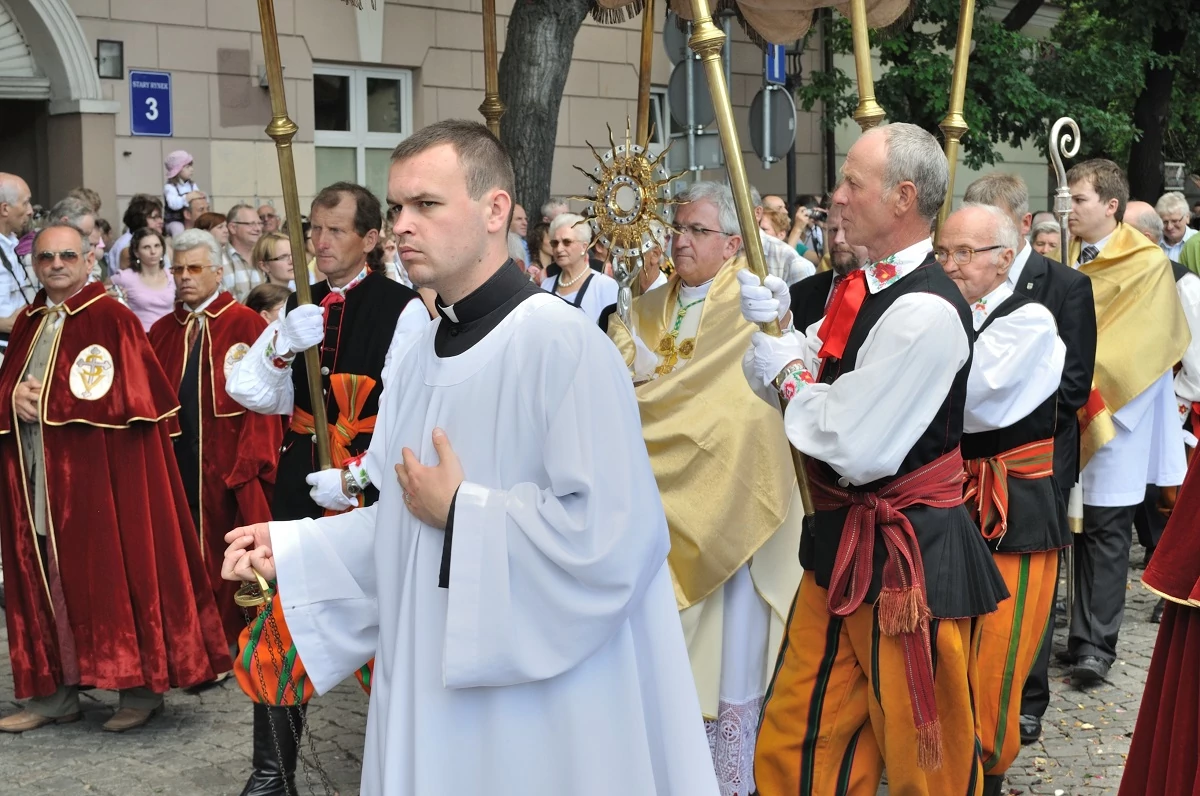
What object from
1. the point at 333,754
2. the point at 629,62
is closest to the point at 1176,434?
the point at 333,754

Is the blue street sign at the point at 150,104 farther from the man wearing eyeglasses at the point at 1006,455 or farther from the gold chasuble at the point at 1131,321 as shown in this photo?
the man wearing eyeglasses at the point at 1006,455

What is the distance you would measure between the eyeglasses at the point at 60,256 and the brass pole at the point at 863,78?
2870mm

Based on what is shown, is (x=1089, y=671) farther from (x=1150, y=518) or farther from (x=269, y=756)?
(x=269, y=756)

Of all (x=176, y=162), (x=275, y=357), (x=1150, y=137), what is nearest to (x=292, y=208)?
(x=275, y=357)

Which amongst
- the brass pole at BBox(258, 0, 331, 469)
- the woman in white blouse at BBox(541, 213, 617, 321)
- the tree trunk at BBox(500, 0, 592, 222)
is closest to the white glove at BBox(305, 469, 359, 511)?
the brass pole at BBox(258, 0, 331, 469)

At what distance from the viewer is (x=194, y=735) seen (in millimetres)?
5461

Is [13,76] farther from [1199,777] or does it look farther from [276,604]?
[1199,777]

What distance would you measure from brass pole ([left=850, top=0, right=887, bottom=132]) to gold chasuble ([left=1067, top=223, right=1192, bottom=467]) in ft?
7.63

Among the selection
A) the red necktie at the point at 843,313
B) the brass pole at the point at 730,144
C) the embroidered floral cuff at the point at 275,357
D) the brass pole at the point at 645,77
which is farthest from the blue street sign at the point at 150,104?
the red necktie at the point at 843,313

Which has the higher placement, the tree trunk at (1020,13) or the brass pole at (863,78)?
the tree trunk at (1020,13)

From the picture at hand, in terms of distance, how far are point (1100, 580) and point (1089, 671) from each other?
40 cm

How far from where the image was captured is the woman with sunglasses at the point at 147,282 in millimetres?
8141

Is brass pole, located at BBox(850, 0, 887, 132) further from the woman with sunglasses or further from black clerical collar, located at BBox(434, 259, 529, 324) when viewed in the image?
the woman with sunglasses

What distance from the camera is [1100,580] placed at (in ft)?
20.1
